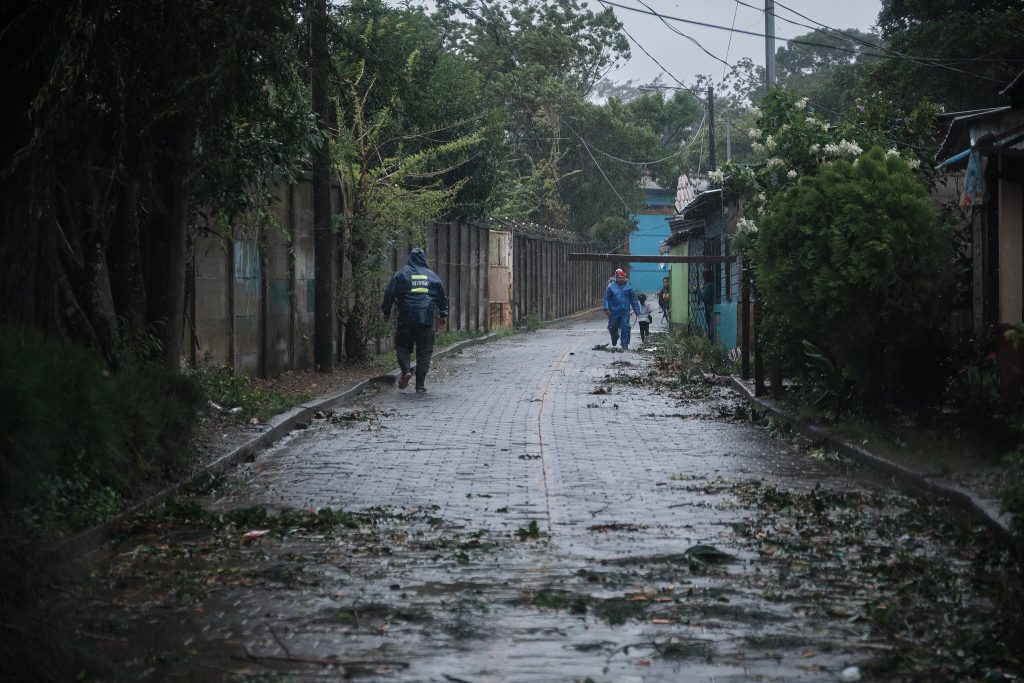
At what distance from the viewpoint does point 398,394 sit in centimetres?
1873

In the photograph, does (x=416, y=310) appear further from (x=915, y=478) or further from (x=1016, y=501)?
(x=1016, y=501)

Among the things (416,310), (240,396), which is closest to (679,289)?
(416,310)

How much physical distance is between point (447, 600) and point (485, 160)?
2851 centimetres

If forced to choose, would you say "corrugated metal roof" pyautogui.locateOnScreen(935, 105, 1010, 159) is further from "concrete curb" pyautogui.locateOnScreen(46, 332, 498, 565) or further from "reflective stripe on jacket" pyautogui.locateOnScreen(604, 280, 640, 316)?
"reflective stripe on jacket" pyautogui.locateOnScreen(604, 280, 640, 316)

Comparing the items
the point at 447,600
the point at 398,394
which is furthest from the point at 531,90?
the point at 447,600

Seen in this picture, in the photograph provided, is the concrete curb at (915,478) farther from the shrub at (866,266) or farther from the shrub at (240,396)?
the shrub at (240,396)

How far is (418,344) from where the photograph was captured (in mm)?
19094

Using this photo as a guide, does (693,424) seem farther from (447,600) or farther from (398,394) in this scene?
(447,600)

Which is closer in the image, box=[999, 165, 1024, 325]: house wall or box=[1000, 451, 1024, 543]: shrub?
box=[1000, 451, 1024, 543]: shrub

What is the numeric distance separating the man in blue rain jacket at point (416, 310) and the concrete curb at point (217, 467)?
3.06 feet

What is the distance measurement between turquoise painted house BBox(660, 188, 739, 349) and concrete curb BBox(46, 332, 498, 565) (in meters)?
9.42

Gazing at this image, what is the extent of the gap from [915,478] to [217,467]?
18.8 ft

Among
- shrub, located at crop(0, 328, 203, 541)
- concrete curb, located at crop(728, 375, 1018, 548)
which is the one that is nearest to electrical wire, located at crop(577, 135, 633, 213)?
concrete curb, located at crop(728, 375, 1018, 548)

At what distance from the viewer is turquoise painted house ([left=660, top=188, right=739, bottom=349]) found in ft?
94.9
